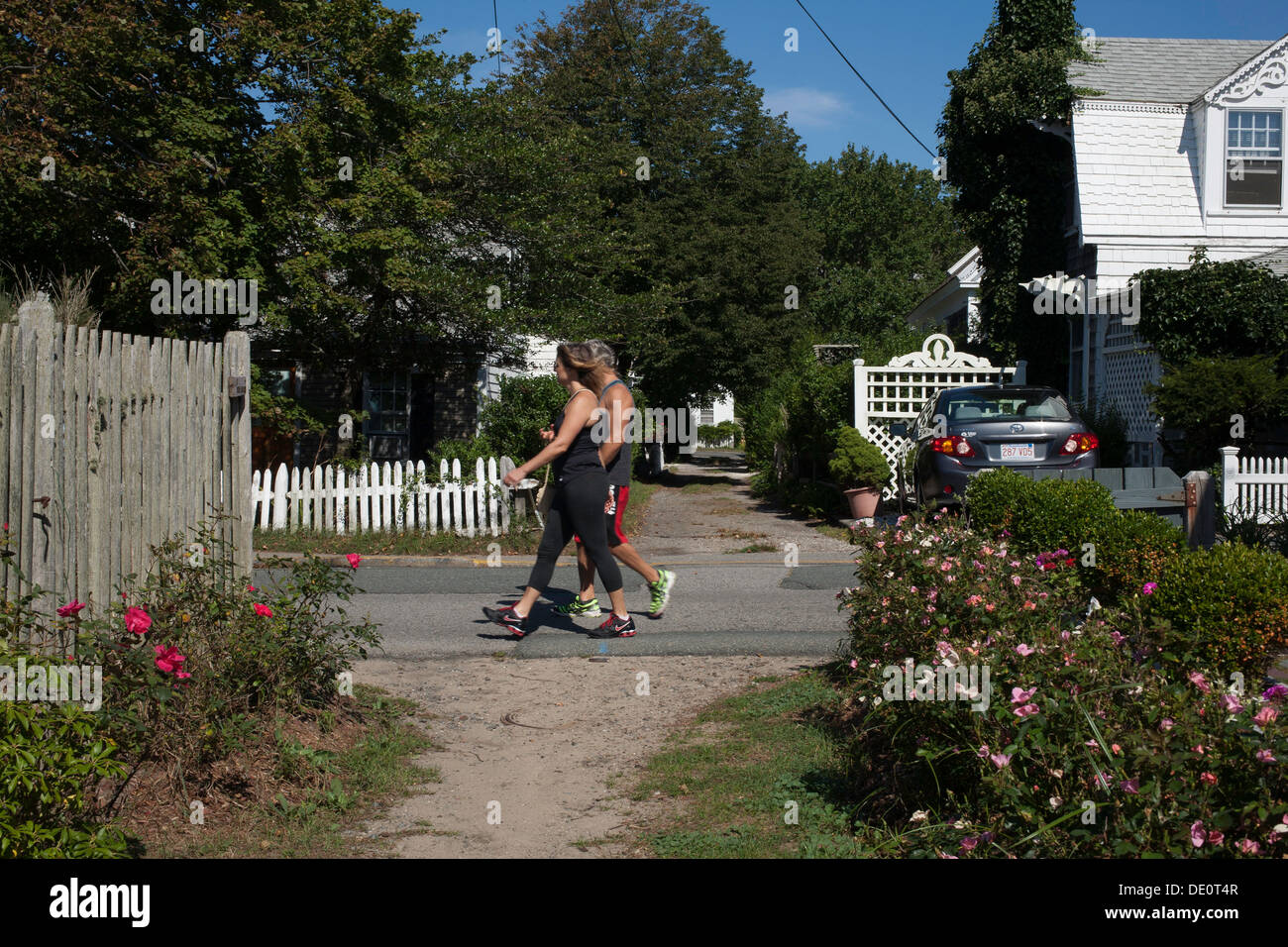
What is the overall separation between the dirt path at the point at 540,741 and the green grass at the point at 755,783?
166mm

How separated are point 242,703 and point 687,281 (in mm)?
24002

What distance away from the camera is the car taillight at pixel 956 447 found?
11719 millimetres

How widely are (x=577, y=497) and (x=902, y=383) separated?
10103 millimetres

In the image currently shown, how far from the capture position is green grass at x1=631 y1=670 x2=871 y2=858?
4.05m

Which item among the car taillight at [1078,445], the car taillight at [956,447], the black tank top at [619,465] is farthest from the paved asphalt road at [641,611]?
the car taillight at [1078,445]

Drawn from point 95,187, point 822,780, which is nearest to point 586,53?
point 95,187

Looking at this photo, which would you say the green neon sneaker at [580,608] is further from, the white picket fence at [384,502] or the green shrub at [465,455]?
the green shrub at [465,455]

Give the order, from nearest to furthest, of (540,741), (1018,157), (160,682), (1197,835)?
(1197,835) → (160,682) → (540,741) → (1018,157)

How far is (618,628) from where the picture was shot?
7621 millimetres

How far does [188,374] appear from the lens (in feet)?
19.0

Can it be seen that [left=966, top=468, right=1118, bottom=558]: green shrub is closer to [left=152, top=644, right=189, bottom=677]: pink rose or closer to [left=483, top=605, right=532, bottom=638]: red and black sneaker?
[left=483, top=605, right=532, bottom=638]: red and black sneaker

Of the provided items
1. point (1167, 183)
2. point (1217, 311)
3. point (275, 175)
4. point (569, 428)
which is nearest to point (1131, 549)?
point (569, 428)

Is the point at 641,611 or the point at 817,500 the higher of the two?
the point at 817,500

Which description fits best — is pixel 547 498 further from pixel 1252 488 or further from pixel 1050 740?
pixel 1252 488
